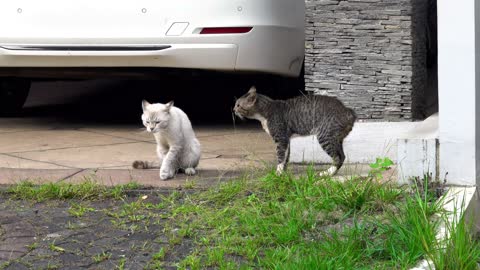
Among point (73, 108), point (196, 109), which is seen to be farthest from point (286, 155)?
point (73, 108)

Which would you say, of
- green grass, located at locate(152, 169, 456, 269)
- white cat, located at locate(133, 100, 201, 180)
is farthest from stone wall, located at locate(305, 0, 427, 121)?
green grass, located at locate(152, 169, 456, 269)

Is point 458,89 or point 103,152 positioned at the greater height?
point 458,89

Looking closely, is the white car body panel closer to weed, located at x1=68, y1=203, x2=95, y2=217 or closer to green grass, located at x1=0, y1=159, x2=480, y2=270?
green grass, located at x1=0, y1=159, x2=480, y2=270

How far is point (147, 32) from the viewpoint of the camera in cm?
746

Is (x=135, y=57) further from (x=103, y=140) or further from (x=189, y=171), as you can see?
(x=189, y=171)

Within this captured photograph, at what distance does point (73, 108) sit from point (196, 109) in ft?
3.69

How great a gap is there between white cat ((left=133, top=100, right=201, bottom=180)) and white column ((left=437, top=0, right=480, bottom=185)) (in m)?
1.60

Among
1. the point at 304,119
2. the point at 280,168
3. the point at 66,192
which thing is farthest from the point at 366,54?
the point at 66,192

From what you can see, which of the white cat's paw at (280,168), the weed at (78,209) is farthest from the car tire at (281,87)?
the weed at (78,209)

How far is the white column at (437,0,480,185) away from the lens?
5.26 meters

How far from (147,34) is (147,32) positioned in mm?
15

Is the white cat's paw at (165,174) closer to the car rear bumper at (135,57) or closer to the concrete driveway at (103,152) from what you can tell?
the concrete driveway at (103,152)

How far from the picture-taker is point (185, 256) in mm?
4551

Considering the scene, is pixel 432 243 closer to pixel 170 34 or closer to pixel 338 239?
pixel 338 239
